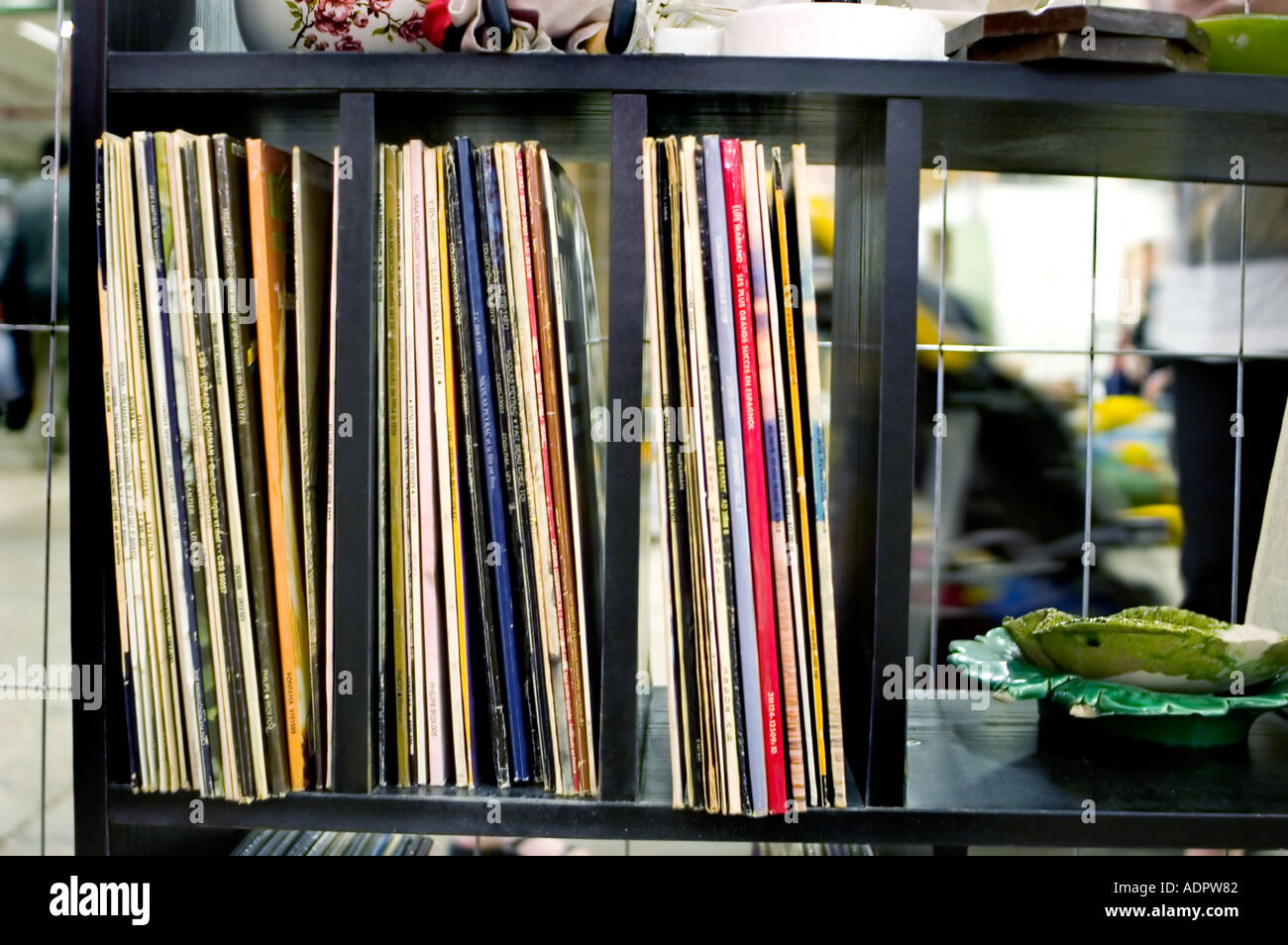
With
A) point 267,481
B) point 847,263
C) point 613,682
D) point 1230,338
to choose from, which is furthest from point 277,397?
point 1230,338

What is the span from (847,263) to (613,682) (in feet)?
1.88

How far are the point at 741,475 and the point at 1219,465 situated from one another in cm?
92

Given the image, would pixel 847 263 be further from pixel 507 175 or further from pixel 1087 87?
pixel 507 175

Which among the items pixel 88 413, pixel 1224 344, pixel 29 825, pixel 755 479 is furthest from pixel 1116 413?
pixel 29 825

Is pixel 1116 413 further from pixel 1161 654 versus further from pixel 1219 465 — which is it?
pixel 1161 654

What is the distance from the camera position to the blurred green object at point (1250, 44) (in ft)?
3.46

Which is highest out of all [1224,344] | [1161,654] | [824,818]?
[1224,344]

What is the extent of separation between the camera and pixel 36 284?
155 cm

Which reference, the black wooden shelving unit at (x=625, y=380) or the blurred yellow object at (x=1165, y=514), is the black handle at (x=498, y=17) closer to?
the black wooden shelving unit at (x=625, y=380)

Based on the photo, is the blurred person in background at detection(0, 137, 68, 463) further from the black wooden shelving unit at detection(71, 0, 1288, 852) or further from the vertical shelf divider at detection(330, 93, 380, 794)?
the vertical shelf divider at detection(330, 93, 380, 794)

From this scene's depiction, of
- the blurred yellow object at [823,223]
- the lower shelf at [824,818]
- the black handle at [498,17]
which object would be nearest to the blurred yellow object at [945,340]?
the blurred yellow object at [823,223]

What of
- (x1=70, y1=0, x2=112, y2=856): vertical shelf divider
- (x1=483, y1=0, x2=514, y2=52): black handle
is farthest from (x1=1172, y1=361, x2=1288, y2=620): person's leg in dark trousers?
(x1=70, y1=0, x2=112, y2=856): vertical shelf divider

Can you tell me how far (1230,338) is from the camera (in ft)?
4.89
